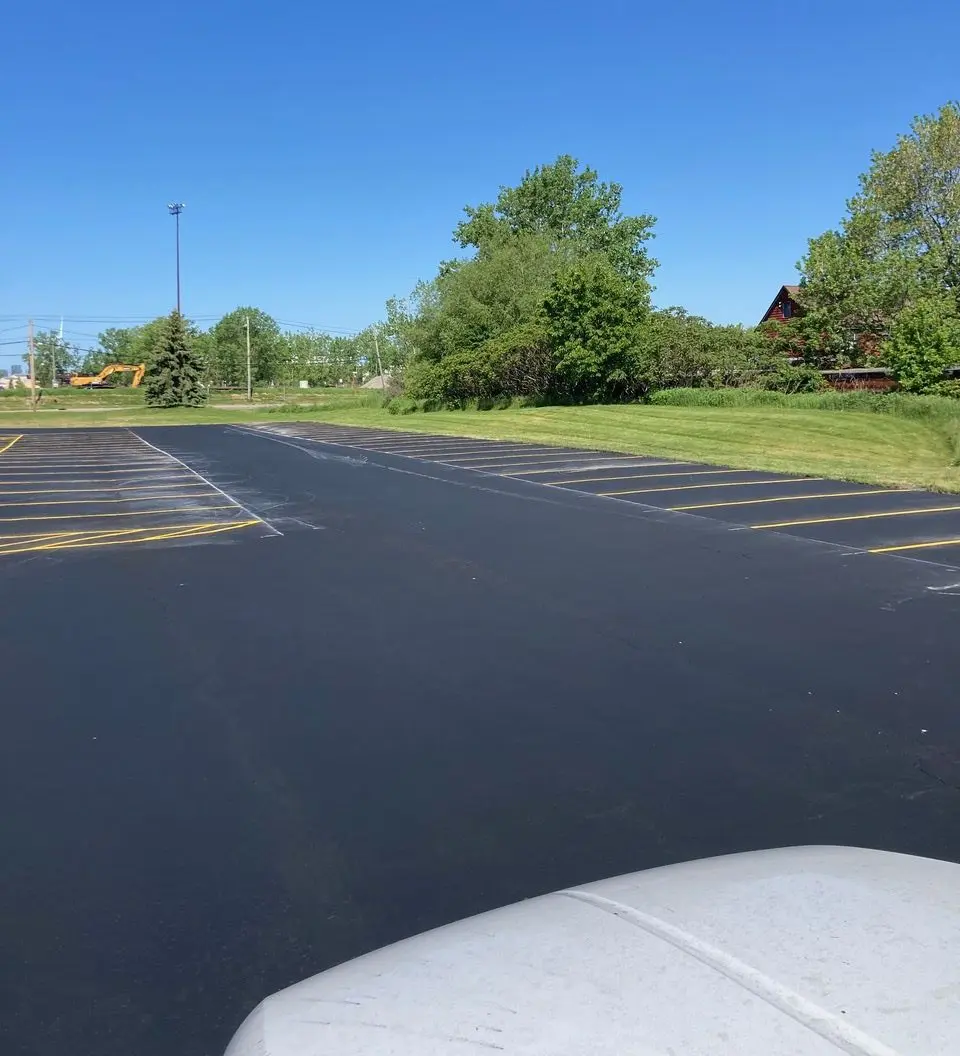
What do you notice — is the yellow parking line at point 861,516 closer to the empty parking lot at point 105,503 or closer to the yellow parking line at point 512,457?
the empty parking lot at point 105,503

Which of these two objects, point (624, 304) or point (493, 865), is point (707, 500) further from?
point (624, 304)

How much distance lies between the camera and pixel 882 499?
13852 millimetres

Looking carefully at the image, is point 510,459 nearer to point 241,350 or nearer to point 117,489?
point 117,489

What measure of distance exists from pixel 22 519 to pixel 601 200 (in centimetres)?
5931

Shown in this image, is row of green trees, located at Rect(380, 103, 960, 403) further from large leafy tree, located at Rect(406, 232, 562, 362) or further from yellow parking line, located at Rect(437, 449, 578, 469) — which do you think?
yellow parking line, located at Rect(437, 449, 578, 469)

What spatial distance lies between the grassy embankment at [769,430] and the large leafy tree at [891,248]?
803 centimetres

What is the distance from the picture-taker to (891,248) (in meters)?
39.4

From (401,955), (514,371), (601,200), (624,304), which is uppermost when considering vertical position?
(601,200)

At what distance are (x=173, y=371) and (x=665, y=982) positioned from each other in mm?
61000

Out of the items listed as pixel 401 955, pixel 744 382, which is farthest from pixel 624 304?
pixel 401 955

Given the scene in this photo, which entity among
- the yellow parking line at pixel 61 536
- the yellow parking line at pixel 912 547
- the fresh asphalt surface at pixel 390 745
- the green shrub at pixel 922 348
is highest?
the green shrub at pixel 922 348

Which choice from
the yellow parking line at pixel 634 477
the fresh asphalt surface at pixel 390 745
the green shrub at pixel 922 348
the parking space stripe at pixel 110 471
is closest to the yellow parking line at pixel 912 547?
the fresh asphalt surface at pixel 390 745

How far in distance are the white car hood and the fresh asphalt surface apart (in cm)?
126

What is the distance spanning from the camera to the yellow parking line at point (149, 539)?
34.8 feet
